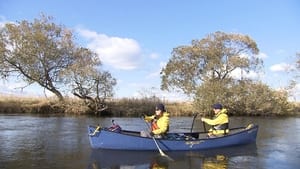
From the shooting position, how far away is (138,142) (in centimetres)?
1440

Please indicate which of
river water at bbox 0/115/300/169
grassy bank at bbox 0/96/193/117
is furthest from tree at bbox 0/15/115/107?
river water at bbox 0/115/300/169

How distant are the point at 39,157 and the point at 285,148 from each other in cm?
976

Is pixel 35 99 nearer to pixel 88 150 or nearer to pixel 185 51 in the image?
pixel 185 51

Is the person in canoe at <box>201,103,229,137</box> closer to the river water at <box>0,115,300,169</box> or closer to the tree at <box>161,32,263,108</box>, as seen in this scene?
the river water at <box>0,115,300,169</box>

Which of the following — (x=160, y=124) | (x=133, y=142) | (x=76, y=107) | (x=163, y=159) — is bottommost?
(x=163, y=159)

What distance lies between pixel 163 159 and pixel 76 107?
21.8 meters

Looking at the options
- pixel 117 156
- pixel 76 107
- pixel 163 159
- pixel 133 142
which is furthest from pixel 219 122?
pixel 76 107

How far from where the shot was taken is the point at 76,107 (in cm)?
3431

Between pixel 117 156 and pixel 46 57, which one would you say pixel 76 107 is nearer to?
pixel 46 57

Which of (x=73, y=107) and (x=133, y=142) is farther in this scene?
(x=73, y=107)

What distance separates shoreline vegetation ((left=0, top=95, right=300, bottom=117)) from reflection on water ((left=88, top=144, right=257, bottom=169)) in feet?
66.4

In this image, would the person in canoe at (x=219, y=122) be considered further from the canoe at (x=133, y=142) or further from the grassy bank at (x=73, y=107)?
the grassy bank at (x=73, y=107)

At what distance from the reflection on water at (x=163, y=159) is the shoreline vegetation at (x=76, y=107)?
2023 cm

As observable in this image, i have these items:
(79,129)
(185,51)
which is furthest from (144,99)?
(79,129)
